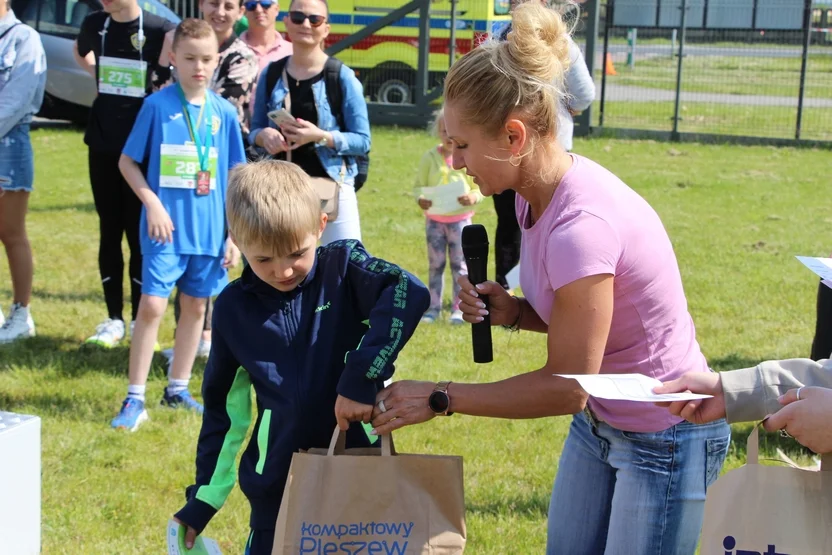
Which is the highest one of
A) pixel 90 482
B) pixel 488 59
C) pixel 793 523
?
pixel 488 59

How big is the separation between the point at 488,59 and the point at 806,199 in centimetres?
992

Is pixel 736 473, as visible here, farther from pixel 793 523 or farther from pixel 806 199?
pixel 806 199

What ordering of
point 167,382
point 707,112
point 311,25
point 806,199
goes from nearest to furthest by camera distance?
point 311,25 → point 167,382 → point 806,199 → point 707,112

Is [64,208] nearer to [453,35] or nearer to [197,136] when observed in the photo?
[197,136]

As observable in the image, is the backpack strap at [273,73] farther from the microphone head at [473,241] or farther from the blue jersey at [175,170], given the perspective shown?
the microphone head at [473,241]

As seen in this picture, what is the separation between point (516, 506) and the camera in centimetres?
436

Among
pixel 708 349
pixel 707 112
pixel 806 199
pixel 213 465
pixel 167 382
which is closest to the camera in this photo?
pixel 213 465

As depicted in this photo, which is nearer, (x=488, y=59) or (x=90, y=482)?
(x=488, y=59)

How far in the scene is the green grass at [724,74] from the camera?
16484mm

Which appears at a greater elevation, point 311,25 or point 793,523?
point 311,25

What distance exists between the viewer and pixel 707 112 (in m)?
17.1

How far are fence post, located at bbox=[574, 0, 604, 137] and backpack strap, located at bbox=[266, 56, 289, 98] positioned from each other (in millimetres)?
10355

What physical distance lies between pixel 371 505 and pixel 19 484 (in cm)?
152

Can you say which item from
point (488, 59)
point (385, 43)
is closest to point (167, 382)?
point (488, 59)
